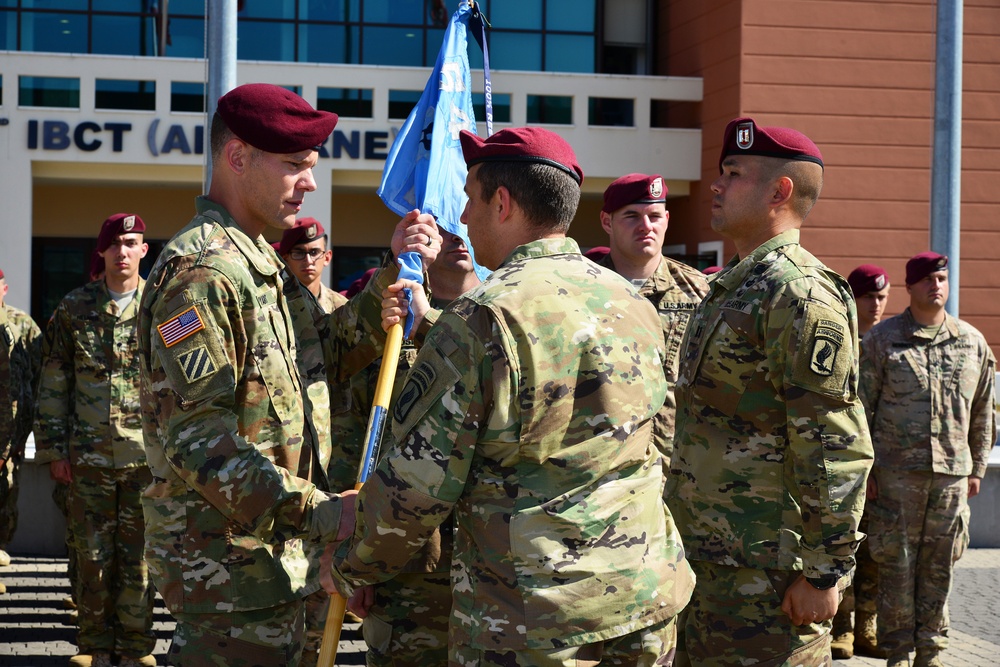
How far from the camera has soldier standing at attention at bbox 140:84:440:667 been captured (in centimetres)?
286

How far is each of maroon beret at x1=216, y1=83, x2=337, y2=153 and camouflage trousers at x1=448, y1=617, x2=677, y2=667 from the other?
1.42 meters

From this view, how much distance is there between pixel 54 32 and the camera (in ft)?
68.3

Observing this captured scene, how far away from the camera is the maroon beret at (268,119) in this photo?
3115mm

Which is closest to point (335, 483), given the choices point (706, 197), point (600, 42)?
point (706, 197)

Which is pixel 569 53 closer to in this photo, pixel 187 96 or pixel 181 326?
pixel 187 96

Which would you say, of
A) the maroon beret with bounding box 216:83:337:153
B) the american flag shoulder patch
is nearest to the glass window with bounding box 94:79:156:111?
the maroon beret with bounding box 216:83:337:153

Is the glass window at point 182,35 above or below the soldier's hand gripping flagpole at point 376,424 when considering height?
above

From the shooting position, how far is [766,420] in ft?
11.9

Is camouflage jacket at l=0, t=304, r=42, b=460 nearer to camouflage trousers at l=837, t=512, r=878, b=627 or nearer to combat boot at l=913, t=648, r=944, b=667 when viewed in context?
camouflage trousers at l=837, t=512, r=878, b=627

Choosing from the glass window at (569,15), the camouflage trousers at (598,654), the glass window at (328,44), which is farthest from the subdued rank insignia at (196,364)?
the glass window at (569,15)

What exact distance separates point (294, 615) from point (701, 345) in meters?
1.57

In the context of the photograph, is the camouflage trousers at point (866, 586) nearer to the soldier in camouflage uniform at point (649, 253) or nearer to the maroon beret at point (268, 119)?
the soldier in camouflage uniform at point (649, 253)

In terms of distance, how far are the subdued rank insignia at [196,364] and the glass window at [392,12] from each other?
1974 centimetres

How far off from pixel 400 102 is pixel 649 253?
14.7m
